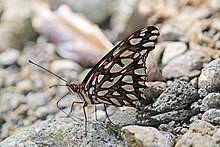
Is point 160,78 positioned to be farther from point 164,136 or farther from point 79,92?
point 164,136

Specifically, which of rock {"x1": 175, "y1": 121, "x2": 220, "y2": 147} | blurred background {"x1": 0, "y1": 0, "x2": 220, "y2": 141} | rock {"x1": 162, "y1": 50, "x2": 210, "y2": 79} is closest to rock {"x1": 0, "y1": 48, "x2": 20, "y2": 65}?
blurred background {"x1": 0, "y1": 0, "x2": 220, "y2": 141}

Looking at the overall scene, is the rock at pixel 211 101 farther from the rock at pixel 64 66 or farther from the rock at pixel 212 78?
the rock at pixel 64 66

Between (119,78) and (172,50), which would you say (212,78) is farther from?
(172,50)

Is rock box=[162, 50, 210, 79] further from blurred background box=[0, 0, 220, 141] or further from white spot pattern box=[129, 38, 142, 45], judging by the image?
white spot pattern box=[129, 38, 142, 45]

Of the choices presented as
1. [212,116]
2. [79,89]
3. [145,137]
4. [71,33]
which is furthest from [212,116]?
[71,33]

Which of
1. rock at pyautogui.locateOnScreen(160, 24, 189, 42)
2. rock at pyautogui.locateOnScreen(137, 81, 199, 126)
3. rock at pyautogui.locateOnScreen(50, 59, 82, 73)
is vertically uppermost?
rock at pyautogui.locateOnScreen(50, 59, 82, 73)

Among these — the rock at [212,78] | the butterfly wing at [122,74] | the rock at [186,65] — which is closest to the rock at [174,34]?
the rock at [186,65]

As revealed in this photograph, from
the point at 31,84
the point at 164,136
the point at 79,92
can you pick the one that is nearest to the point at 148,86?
the point at 79,92
